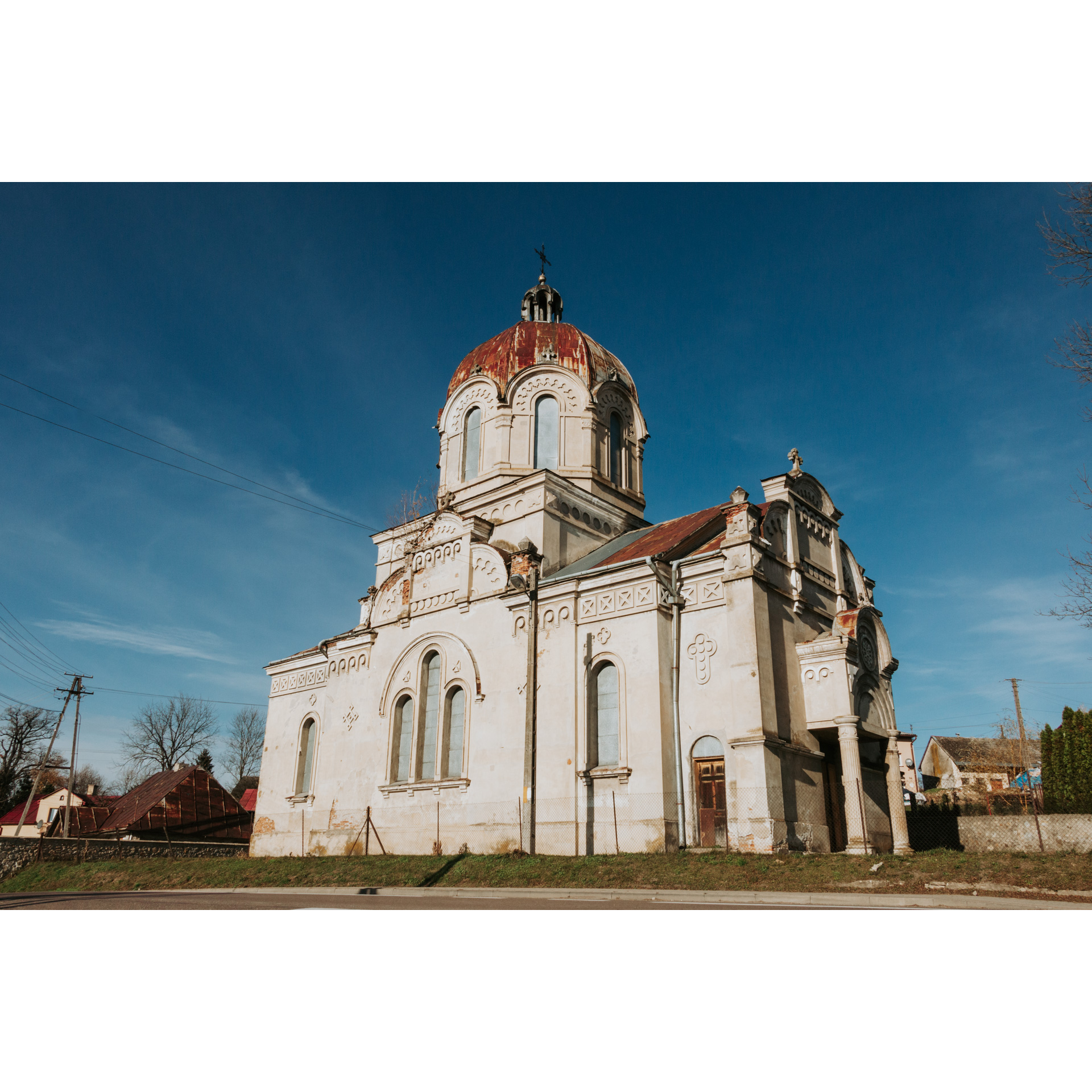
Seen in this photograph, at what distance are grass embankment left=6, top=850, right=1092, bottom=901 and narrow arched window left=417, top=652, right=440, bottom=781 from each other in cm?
303

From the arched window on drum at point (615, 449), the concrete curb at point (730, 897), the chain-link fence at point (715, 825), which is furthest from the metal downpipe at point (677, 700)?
the arched window on drum at point (615, 449)

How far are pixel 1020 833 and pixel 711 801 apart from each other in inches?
298

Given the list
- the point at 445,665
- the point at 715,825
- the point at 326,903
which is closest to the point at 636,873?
the point at 715,825

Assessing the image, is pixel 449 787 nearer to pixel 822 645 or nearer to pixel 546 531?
pixel 546 531

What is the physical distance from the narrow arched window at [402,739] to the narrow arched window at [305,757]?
5558mm

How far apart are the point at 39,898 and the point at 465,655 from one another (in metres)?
11.8

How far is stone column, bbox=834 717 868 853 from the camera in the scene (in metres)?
17.7

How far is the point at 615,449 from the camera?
29672mm

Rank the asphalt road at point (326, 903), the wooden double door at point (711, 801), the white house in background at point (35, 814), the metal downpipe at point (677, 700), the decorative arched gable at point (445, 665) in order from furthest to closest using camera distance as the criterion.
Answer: the white house in background at point (35, 814) < the decorative arched gable at point (445, 665) < the metal downpipe at point (677, 700) < the wooden double door at point (711, 801) < the asphalt road at point (326, 903)

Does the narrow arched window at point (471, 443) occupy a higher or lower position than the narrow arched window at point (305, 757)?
higher

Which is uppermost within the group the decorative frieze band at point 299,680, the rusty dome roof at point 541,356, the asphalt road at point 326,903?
the rusty dome roof at point 541,356

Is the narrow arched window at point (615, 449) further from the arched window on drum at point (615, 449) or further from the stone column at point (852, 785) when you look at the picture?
the stone column at point (852, 785)

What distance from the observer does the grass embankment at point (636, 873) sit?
42.9 ft

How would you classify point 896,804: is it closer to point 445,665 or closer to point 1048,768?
point 1048,768
